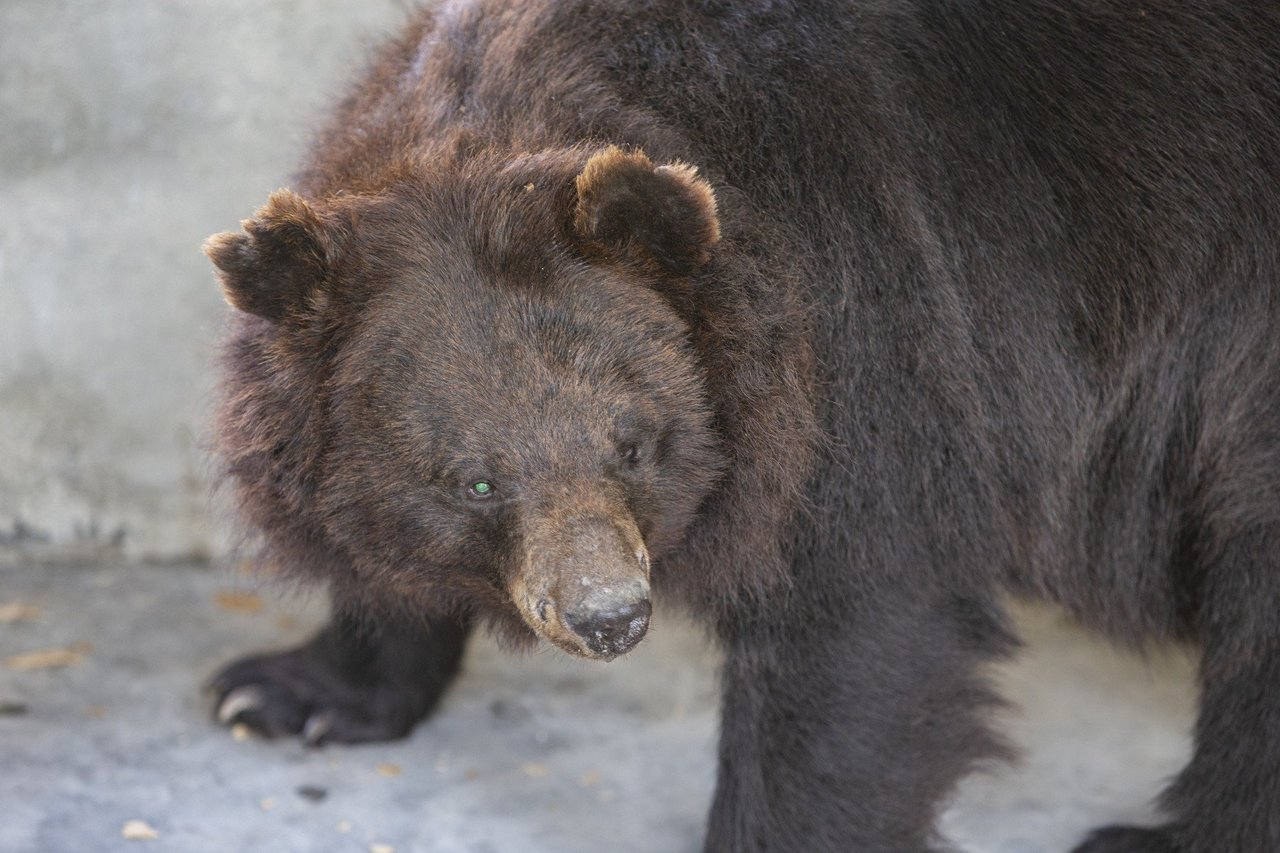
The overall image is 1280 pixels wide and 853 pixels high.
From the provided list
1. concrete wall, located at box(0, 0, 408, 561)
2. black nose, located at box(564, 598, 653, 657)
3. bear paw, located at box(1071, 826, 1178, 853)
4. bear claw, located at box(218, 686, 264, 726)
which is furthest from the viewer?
concrete wall, located at box(0, 0, 408, 561)

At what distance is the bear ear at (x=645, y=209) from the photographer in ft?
10.0

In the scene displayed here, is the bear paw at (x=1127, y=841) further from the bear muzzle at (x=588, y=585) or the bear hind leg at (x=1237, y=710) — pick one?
the bear muzzle at (x=588, y=585)

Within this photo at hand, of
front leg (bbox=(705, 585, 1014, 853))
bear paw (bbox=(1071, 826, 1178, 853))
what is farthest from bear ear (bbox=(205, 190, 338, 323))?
bear paw (bbox=(1071, 826, 1178, 853))

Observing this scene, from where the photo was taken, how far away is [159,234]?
5.30 meters

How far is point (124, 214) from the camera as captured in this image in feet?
17.2

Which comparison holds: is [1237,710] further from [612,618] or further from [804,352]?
[612,618]

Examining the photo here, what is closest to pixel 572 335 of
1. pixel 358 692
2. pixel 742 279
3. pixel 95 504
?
pixel 742 279

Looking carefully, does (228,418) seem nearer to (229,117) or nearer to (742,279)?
(742,279)

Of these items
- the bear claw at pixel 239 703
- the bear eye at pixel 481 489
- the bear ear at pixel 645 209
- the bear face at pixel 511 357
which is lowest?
the bear claw at pixel 239 703

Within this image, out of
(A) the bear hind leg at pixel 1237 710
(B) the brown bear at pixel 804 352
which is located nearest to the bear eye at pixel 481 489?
(B) the brown bear at pixel 804 352

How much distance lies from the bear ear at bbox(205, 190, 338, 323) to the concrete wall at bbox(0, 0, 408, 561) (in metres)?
1.97

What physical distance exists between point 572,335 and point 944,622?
1.25m

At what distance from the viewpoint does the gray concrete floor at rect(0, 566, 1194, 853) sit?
4.13 meters

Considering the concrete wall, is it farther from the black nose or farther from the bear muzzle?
the black nose
